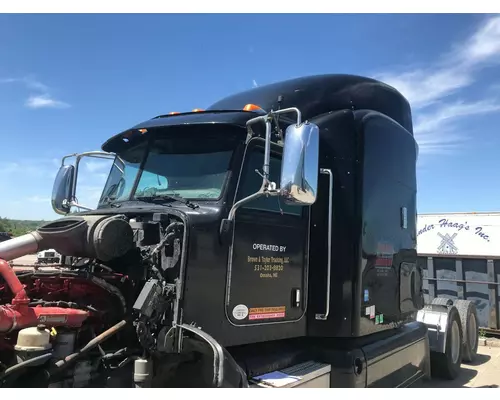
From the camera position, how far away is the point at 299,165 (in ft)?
10.5

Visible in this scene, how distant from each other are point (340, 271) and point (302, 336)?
721 millimetres

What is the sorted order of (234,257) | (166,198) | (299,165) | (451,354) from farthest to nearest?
(451,354)
(166,198)
(234,257)
(299,165)

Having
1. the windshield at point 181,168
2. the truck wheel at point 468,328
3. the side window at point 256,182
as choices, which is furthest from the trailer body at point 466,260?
the windshield at point 181,168

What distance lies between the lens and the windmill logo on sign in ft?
31.5

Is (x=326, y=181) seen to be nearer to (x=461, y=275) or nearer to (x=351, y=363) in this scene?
(x=351, y=363)


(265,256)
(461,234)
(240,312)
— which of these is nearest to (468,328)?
(461,234)

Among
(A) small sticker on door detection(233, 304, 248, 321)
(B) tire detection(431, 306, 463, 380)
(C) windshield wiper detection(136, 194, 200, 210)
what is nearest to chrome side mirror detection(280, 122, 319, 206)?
(C) windshield wiper detection(136, 194, 200, 210)

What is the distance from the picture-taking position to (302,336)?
4.40 m

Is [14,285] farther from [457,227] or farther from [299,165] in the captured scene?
[457,227]

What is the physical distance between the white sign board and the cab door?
20.8ft

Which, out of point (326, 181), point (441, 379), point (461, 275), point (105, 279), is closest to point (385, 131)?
point (326, 181)

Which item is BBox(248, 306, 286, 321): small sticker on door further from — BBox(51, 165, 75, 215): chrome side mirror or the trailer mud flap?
BBox(51, 165, 75, 215): chrome side mirror

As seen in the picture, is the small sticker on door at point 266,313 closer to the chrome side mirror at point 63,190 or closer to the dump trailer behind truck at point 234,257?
the dump trailer behind truck at point 234,257

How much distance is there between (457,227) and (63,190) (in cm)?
810
